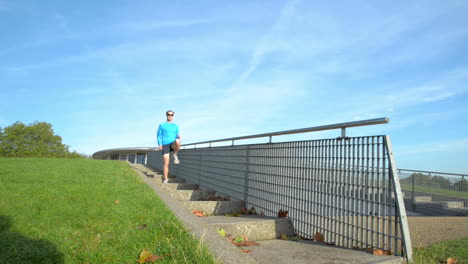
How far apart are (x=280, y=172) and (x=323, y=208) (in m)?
1.04

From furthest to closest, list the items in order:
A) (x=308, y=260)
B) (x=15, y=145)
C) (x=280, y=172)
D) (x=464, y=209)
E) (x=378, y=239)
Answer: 1. (x=15, y=145)
2. (x=464, y=209)
3. (x=280, y=172)
4. (x=378, y=239)
5. (x=308, y=260)

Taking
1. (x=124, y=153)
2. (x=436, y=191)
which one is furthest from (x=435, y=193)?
(x=124, y=153)

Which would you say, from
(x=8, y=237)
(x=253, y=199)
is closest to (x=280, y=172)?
(x=253, y=199)

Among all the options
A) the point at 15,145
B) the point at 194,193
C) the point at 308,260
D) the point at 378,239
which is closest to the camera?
the point at 308,260

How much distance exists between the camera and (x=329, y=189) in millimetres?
3793

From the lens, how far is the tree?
4956 cm

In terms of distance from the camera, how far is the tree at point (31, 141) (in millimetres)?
49562

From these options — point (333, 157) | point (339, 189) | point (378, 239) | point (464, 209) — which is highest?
point (333, 157)

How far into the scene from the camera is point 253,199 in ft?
18.2

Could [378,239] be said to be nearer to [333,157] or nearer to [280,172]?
[333,157]

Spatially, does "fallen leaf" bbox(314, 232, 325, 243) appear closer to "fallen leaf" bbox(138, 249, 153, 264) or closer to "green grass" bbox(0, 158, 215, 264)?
"green grass" bbox(0, 158, 215, 264)

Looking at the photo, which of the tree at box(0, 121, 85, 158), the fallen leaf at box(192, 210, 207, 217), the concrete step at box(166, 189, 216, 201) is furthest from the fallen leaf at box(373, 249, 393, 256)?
the tree at box(0, 121, 85, 158)

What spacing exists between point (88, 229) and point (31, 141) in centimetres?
5661

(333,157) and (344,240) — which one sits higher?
(333,157)
